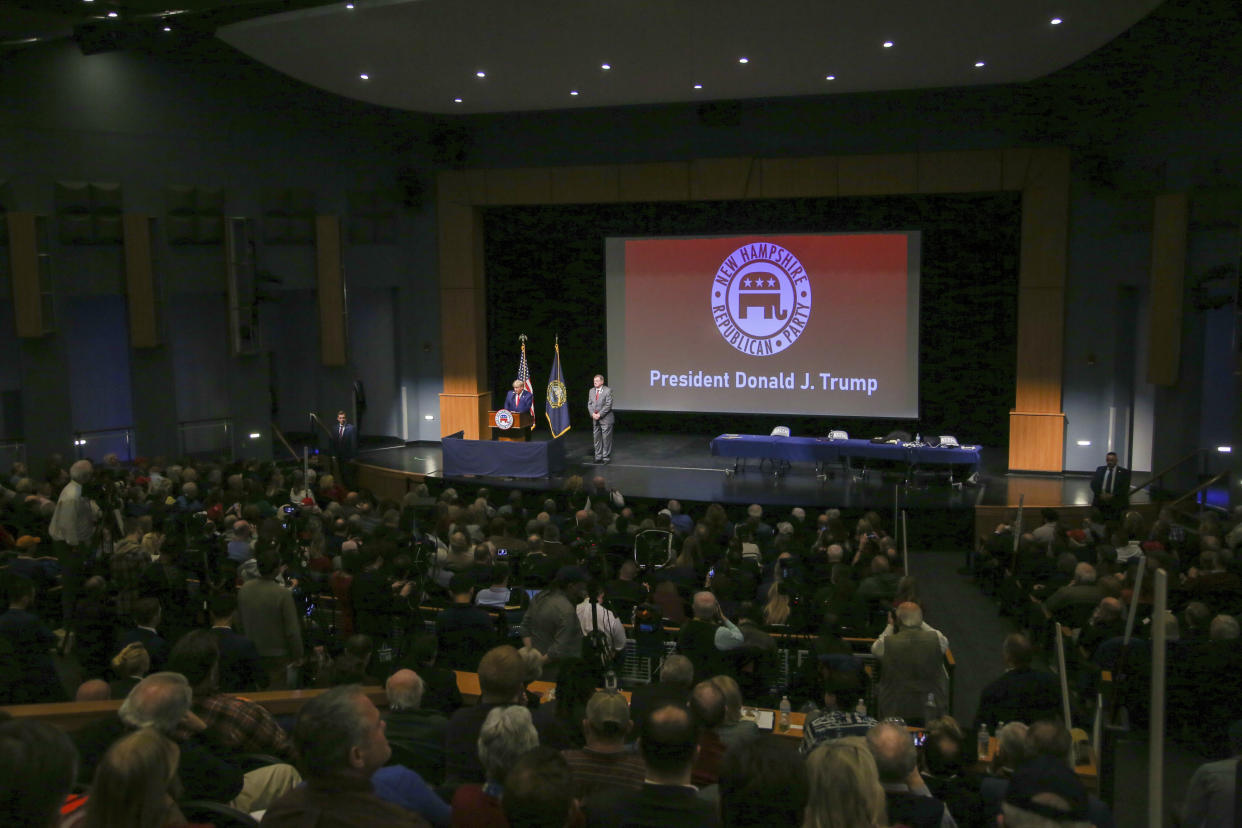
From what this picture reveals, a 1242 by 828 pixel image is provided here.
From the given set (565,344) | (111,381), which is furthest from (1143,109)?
(111,381)

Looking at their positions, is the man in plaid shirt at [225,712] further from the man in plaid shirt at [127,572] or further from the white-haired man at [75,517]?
the white-haired man at [75,517]

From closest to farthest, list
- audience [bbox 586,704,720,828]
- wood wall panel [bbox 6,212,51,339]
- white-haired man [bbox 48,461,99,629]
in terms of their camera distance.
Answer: audience [bbox 586,704,720,828]
white-haired man [bbox 48,461,99,629]
wood wall panel [bbox 6,212,51,339]

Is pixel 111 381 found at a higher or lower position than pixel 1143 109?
lower

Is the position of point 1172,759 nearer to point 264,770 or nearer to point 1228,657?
point 1228,657

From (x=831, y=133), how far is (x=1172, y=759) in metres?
11.9

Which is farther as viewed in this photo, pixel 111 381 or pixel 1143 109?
pixel 111 381

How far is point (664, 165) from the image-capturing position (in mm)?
16906

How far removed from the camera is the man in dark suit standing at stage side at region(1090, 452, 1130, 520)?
39.3 feet

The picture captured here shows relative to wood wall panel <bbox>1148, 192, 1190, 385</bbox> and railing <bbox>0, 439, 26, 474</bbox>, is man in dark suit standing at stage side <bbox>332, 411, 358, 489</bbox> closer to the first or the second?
railing <bbox>0, 439, 26, 474</bbox>

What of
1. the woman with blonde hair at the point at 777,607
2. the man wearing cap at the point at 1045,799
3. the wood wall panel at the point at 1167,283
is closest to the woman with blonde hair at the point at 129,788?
the man wearing cap at the point at 1045,799

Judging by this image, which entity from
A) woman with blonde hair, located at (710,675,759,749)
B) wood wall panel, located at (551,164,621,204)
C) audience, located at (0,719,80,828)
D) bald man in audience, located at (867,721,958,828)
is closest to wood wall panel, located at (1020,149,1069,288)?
wood wall panel, located at (551,164,621,204)

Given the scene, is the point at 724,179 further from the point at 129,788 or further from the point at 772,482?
the point at 129,788

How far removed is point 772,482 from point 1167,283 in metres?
5.61

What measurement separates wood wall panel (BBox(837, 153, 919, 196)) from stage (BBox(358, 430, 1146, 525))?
423 cm
